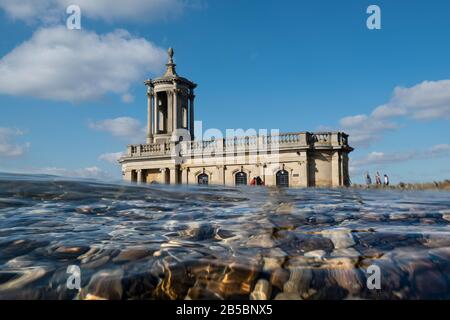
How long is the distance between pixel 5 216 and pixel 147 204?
87.9 inches

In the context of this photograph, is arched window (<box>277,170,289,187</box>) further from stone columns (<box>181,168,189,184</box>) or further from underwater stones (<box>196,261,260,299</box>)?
underwater stones (<box>196,261,260,299</box>)

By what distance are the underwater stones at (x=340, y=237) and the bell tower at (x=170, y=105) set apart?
3568cm

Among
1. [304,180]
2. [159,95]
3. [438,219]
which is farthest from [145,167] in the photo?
[438,219]

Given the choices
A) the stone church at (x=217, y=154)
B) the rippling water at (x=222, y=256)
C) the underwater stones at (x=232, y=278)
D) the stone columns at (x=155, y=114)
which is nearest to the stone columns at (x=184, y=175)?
the stone church at (x=217, y=154)

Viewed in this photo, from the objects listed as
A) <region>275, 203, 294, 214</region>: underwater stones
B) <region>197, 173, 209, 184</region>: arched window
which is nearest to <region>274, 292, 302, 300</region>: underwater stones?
<region>275, 203, 294, 214</region>: underwater stones

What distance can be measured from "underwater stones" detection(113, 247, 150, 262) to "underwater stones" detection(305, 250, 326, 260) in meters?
1.27

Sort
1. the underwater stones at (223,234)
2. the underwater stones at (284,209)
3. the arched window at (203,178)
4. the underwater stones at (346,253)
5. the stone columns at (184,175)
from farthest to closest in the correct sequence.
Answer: the stone columns at (184,175) < the arched window at (203,178) < the underwater stones at (284,209) < the underwater stones at (223,234) < the underwater stones at (346,253)

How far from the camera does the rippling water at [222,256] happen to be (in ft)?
7.41

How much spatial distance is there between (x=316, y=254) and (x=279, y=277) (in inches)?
24.9

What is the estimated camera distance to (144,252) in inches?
114

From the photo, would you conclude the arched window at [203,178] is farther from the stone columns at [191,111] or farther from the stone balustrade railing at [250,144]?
the stone columns at [191,111]

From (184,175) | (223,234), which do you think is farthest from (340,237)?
(184,175)

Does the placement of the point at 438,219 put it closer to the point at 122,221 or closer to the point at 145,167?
the point at 122,221

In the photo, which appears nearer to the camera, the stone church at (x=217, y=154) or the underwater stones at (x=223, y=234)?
the underwater stones at (x=223, y=234)
